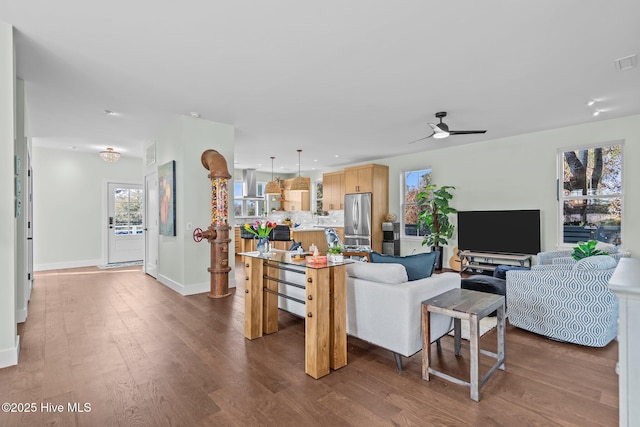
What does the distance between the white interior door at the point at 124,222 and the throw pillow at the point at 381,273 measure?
698 centimetres

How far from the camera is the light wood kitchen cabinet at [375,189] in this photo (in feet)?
25.1

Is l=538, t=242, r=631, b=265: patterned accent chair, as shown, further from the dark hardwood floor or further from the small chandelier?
the small chandelier

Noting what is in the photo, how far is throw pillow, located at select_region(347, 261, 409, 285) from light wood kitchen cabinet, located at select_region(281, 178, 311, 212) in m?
7.33

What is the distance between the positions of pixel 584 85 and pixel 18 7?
5171 millimetres

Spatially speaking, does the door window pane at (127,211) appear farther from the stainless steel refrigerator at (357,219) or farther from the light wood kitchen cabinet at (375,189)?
the light wood kitchen cabinet at (375,189)

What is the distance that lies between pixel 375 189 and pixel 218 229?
414cm

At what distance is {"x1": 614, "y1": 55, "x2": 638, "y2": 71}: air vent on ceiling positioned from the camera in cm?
297

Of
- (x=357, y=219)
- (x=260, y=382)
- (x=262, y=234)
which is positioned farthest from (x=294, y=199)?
(x=260, y=382)

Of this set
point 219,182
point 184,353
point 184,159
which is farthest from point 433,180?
point 184,353

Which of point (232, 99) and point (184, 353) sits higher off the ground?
point (232, 99)

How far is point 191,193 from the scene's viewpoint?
488 cm

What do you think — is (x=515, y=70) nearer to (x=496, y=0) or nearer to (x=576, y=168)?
(x=496, y=0)

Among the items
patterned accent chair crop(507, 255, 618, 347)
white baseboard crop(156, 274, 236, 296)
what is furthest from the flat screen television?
white baseboard crop(156, 274, 236, 296)

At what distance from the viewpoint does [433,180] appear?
713cm
